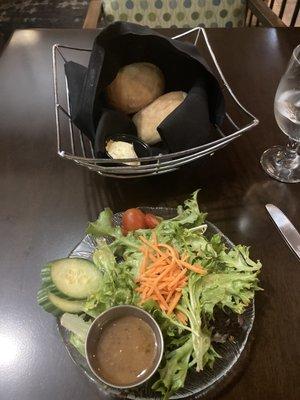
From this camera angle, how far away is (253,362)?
64 centimetres

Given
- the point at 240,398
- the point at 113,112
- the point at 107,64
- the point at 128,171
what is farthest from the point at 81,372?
the point at 107,64

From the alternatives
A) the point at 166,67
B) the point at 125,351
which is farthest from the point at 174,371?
the point at 166,67

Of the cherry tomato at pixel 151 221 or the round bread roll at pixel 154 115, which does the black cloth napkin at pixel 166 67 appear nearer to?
the round bread roll at pixel 154 115

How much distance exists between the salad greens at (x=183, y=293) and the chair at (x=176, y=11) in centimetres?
120

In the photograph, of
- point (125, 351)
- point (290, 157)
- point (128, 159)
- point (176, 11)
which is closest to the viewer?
point (125, 351)

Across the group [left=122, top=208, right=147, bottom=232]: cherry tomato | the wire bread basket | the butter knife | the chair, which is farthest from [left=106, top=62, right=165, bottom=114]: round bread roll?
the chair

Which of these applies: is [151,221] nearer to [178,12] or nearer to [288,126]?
[288,126]

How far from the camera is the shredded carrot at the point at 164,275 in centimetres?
63

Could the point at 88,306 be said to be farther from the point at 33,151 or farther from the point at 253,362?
the point at 33,151

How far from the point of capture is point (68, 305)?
2.14 ft

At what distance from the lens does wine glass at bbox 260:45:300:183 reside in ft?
2.63

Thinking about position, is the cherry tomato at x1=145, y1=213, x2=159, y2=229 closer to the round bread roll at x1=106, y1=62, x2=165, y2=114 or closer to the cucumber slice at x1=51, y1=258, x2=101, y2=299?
the cucumber slice at x1=51, y1=258, x2=101, y2=299

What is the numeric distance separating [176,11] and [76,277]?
4.49 feet

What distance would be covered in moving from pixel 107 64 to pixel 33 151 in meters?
0.29
